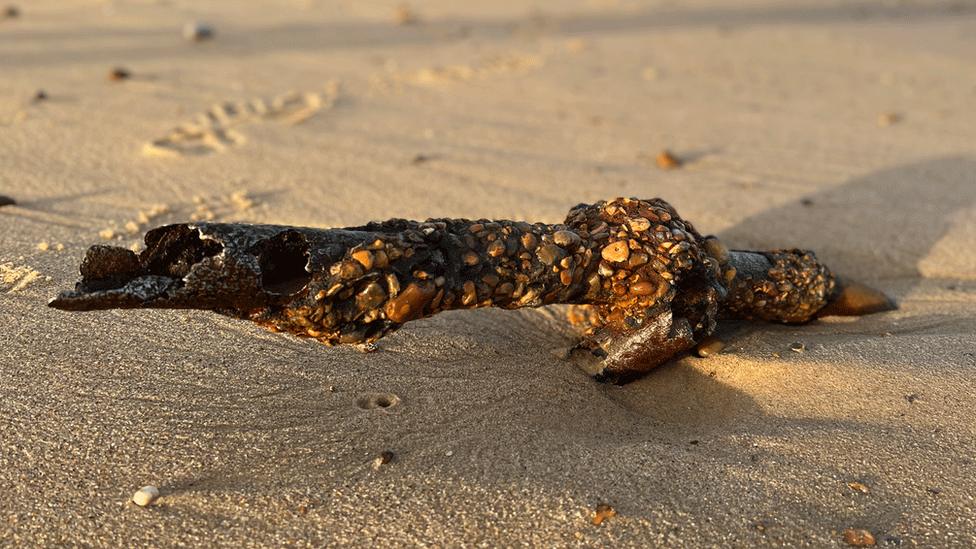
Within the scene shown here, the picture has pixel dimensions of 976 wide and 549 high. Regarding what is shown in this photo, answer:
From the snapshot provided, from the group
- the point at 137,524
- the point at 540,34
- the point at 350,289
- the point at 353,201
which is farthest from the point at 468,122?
the point at 137,524

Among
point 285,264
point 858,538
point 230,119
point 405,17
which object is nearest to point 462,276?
point 285,264

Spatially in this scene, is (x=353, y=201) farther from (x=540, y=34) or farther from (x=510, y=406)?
(x=540, y=34)

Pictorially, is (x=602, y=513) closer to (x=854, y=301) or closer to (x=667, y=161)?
(x=854, y=301)

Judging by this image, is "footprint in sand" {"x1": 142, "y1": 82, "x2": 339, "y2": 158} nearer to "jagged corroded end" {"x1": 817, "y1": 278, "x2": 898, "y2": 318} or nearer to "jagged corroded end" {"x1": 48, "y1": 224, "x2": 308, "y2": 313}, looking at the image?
"jagged corroded end" {"x1": 48, "y1": 224, "x2": 308, "y2": 313}

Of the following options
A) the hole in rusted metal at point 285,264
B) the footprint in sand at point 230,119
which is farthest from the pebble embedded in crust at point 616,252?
the footprint in sand at point 230,119

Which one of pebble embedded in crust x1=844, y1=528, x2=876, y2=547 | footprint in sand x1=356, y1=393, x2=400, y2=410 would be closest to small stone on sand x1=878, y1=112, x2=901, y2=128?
pebble embedded in crust x1=844, y1=528, x2=876, y2=547

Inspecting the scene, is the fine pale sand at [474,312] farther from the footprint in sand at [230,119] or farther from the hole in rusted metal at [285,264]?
the hole in rusted metal at [285,264]

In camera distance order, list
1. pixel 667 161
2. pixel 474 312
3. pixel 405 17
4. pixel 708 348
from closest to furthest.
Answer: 1. pixel 708 348
2. pixel 474 312
3. pixel 667 161
4. pixel 405 17
